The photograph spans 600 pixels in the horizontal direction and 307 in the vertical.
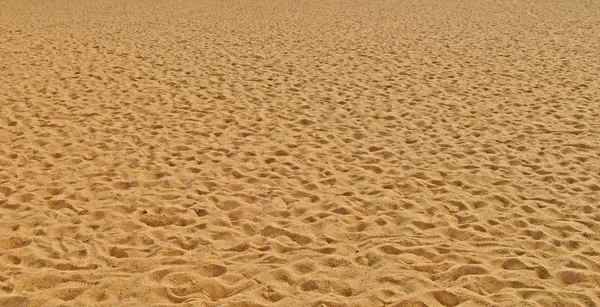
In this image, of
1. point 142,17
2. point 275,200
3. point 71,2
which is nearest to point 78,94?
point 275,200

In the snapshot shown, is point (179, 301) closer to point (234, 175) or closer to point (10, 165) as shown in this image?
point (234, 175)

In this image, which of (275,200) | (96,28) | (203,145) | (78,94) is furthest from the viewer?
(96,28)

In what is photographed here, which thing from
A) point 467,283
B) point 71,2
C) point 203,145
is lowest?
point 71,2

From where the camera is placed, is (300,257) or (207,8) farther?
(207,8)

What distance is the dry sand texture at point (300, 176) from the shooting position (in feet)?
13.3

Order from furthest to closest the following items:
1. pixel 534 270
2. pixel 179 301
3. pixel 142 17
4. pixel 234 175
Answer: pixel 142 17
pixel 234 175
pixel 534 270
pixel 179 301

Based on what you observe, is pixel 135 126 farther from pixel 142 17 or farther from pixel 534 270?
pixel 142 17

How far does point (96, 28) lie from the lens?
48.3ft

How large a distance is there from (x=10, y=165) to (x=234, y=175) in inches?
88.4

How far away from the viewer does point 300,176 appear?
19.0 ft

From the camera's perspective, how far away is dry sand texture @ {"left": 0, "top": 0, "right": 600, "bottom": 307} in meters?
4.05

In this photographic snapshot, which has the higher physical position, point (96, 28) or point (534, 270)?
point (534, 270)

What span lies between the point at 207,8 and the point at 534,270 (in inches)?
652

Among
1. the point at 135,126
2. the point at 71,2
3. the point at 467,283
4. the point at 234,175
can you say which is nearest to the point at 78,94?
the point at 135,126
